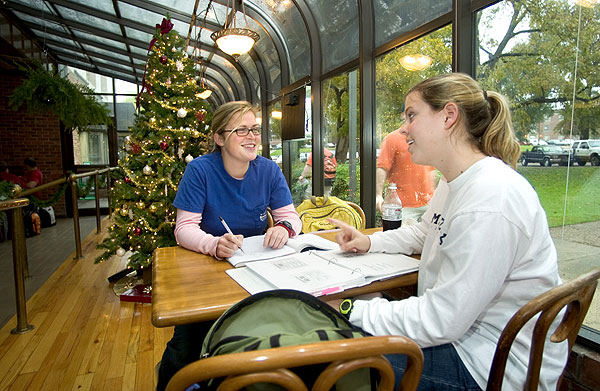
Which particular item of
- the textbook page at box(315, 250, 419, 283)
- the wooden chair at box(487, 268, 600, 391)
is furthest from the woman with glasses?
the wooden chair at box(487, 268, 600, 391)

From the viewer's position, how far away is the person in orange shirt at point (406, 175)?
3.14 m

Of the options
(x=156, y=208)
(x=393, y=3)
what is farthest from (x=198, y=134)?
(x=393, y=3)

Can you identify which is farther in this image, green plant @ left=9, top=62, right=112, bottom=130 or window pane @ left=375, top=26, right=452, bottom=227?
green plant @ left=9, top=62, right=112, bottom=130

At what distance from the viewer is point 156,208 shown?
11.6ft

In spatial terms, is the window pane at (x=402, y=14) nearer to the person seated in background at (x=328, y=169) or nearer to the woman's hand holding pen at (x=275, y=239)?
the person seated in background at (x=328, y=169)

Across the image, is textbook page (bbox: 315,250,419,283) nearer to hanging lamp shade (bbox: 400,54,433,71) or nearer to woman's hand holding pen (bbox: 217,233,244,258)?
woman's hand holding pen (bbox: 217,233,244,258)

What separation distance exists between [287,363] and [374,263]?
32.0 inches

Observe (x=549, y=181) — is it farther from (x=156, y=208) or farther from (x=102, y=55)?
(x=102, y=55)

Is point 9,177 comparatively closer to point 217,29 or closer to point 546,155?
point 217,29

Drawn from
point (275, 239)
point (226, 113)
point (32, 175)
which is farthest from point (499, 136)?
point (32, 175)

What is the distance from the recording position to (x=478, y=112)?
118cm

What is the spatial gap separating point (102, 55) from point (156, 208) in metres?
7.39

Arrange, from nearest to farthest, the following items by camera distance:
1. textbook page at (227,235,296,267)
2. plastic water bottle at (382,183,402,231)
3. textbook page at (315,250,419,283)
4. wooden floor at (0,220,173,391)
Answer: textbook page at (315,250,419,283)
textbook page at (227,235,296,267)
plastic water bottle at (382,183,402,231)
wooden floor at (0,220,173,391)

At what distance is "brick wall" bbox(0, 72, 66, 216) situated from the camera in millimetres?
7582
